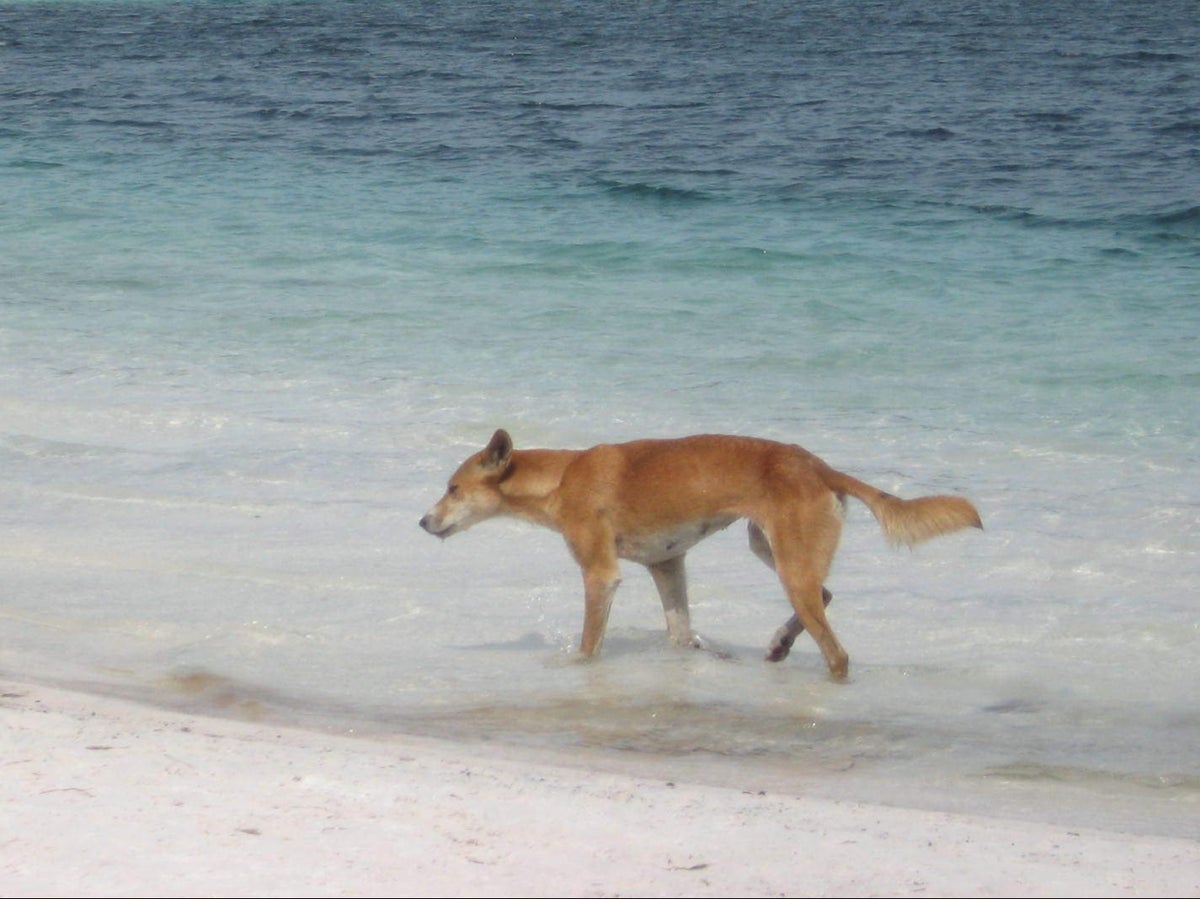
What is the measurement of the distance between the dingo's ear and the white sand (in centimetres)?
216

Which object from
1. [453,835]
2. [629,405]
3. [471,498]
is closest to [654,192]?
[629,405]

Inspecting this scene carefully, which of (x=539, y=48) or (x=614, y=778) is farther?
(x=539, y=48)

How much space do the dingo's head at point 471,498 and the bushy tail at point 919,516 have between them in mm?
1648

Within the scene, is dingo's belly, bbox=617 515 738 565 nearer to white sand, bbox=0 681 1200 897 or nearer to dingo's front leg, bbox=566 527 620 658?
dingo's front leg, bbox=566 527 620 658

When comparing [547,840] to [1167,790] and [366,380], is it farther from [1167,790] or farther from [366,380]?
[366,380]

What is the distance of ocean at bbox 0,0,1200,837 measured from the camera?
6430 millimetres

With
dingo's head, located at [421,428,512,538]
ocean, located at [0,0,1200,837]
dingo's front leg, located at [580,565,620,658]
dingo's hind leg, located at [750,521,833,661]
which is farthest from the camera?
dingo's head, located at [421,428,512,538]

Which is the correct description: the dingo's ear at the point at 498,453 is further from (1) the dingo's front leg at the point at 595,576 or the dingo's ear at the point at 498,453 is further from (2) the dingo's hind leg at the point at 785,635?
(2) the dingo's hind leg at the point at 785,635

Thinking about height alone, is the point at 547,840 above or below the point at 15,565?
above

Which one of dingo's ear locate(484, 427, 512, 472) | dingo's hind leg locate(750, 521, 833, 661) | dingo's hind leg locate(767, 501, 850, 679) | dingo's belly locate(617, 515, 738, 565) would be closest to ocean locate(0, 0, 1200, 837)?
dingo's hind leg locate(750, 521, 833, 661)

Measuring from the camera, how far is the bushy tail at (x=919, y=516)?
6.58 meters

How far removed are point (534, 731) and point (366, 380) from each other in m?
6.53

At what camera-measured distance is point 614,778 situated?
5.17 metres

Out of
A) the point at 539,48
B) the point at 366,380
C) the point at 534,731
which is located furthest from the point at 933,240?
the point at 539,48
